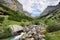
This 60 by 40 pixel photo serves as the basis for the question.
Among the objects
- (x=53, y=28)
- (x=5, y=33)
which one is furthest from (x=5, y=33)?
(x=53, y=28)

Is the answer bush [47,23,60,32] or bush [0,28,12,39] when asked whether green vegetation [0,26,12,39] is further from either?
bush [47,23,60,32]

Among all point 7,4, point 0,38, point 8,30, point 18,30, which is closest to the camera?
point 0,38

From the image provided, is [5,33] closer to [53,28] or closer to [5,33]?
[5,33]

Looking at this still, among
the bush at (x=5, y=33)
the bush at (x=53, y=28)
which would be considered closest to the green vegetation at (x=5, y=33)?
the bush at (x=5, y=33)

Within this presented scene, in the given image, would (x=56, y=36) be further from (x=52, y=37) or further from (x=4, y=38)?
(x=4, y=38)

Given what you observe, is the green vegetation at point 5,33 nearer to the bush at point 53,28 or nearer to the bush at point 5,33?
the bush at point 5,33

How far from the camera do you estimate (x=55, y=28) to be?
7575 cm

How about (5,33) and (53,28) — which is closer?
(5,33)

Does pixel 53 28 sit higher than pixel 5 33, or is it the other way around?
pixel 5 33

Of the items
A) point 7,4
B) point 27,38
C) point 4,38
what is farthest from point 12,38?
point 7,4

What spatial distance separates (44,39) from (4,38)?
1778 cm

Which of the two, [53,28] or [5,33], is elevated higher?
[5,33]

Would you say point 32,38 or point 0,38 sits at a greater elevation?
point 0,38

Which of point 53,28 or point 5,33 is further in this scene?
point 53,28
